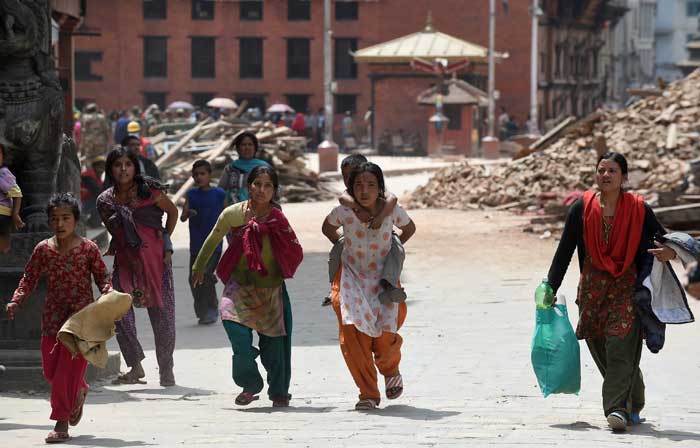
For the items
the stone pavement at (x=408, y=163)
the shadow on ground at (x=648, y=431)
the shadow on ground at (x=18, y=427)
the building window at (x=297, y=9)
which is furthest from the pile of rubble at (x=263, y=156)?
the building window at (x=297, y=9)

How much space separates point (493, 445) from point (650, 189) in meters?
16.3

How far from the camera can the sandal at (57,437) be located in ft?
26.0

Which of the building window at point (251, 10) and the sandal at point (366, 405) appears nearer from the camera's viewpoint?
the sandal at point (366, 405)

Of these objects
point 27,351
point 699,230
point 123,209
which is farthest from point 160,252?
point 699,230

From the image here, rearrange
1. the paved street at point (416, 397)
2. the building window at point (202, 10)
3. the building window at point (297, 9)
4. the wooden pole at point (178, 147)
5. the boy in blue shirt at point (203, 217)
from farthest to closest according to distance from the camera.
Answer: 1. the building window at point (202, 10)
2. the building window at point (297, 9)
3. the wooden pole at point (178, 147)
4. the boy in blue shirt at point (203, 217)
5. the paved street at point (416, 397)

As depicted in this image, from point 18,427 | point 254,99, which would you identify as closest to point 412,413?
point 18,427

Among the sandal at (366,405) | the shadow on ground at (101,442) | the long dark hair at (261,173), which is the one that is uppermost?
the long dark hair at (261,173)

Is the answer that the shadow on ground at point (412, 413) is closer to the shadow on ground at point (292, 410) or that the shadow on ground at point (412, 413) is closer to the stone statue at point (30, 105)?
the shadow on ground at point (292, 410)

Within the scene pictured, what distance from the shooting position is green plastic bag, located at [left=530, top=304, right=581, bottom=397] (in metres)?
8.44

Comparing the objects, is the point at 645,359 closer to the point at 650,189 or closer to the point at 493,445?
the point at 493,445

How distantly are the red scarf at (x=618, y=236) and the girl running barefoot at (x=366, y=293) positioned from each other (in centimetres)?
136

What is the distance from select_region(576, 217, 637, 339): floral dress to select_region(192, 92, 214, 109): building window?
58477 mm

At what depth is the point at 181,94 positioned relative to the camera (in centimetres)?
6594

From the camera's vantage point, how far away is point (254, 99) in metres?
66.1
